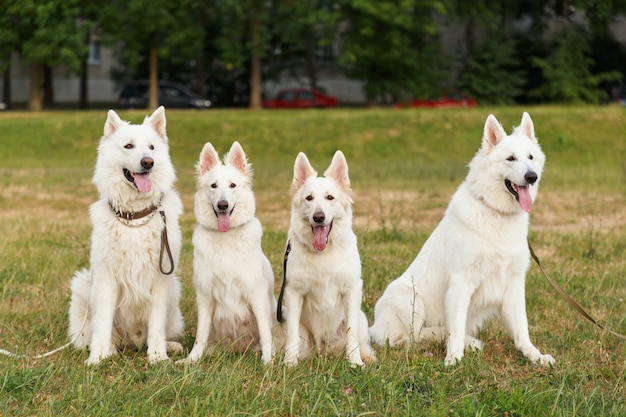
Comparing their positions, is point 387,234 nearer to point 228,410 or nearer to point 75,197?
point 228,410

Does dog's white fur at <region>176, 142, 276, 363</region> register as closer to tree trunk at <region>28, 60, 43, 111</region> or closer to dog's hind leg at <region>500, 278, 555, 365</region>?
dog's hind leg at <region>500, 278, 555, 365</region>

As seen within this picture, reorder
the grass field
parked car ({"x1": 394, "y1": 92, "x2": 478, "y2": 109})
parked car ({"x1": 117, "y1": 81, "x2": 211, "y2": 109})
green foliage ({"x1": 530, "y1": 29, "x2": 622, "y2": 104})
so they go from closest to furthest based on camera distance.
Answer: the grass field, parked car ({"x1": 394, "y1": 92, "x2": 478, "y2": 109}), parked car ({"x1": 117, "y1": 81, "x2": 211, "y2": 109}), green foliage ({"x1": 530, "y1": 29, "x2": 622, "y2": 104})

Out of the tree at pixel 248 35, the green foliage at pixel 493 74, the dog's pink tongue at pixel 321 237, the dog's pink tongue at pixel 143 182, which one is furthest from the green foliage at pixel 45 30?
the dog's pink tongue at pixel 321 237

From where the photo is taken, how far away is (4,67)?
3975 cm

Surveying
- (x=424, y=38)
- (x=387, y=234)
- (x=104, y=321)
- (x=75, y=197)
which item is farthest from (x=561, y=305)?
(x=424, y=38)

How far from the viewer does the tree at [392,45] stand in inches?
1564

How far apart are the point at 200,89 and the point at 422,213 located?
35137 millimetres

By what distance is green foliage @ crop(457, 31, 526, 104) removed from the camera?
44.0 m

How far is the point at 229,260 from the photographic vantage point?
21.8 feet

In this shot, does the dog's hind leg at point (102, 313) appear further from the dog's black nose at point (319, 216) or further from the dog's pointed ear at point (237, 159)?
the dog's black nose at point (319, 216)

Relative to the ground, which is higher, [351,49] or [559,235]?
[351,49]

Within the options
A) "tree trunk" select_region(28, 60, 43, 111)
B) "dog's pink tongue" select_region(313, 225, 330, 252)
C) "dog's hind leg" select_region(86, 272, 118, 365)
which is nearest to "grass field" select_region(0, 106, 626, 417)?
"dog's hind leg" select_region(86, 272, 118, 365)

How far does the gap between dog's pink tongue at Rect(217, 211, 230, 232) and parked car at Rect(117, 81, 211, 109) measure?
36097 millimetres

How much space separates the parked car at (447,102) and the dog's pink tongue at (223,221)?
3507cm
